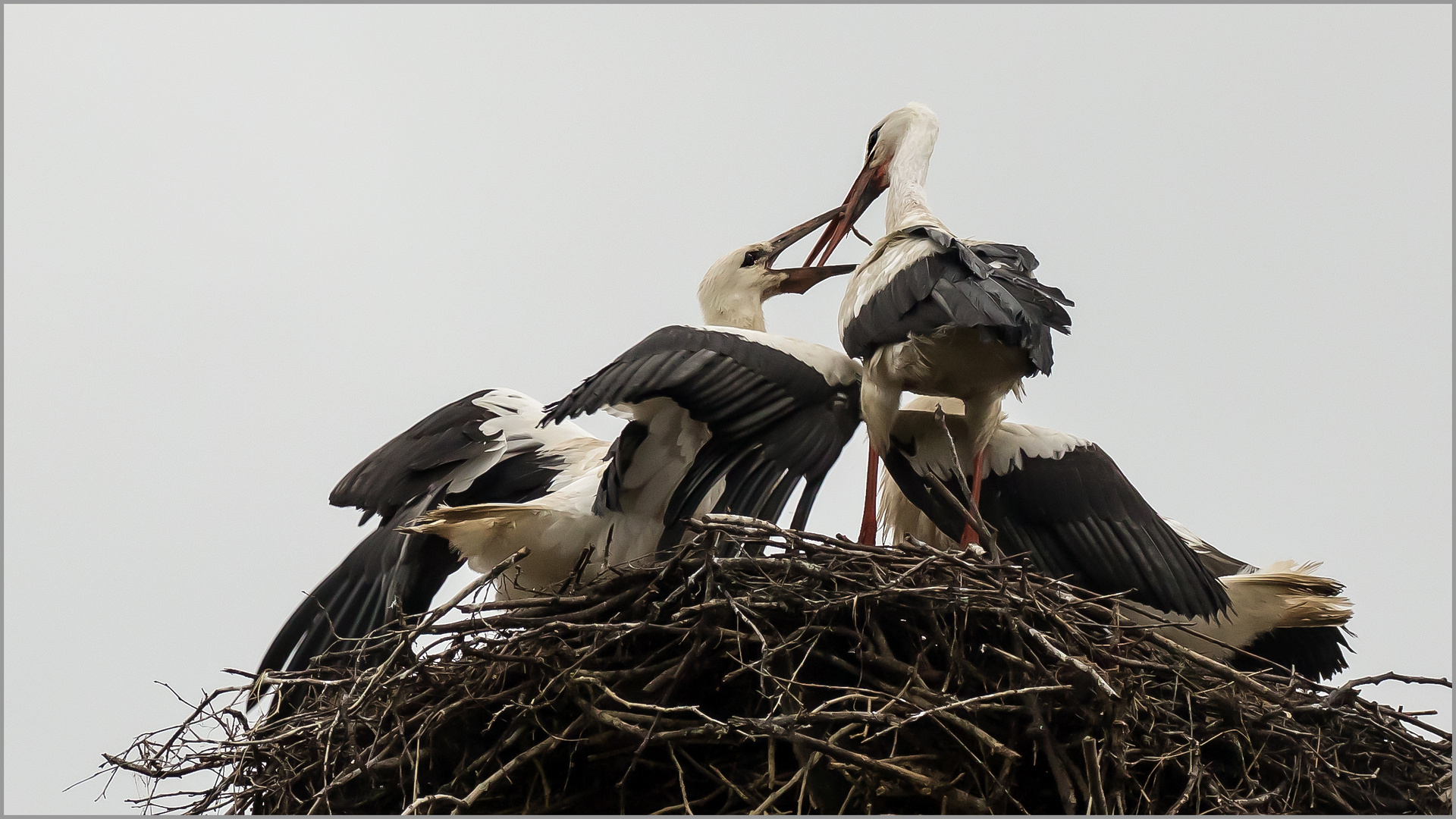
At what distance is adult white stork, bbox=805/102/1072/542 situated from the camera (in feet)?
14.0

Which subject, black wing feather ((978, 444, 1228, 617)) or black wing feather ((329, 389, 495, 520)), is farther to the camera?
black wing feather ((329, 389, 495, 520))

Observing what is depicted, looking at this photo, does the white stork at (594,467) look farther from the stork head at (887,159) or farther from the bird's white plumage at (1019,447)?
Result: the stork head at (887,159)

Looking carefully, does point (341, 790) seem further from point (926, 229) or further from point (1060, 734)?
point (926, 229)

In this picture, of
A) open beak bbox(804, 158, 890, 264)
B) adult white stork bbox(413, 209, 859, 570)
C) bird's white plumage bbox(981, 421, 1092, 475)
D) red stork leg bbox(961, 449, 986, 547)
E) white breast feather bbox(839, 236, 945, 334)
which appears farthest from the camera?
open beak bbox(804, 158, 890, 264)

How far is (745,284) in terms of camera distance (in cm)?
586

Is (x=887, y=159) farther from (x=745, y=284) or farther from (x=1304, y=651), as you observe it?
(x=1304, y=651)

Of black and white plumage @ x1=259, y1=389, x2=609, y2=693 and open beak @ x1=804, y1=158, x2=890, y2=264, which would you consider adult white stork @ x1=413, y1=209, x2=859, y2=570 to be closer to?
black and white plumage @ x1=259, y1=389, x2=609, y2=693

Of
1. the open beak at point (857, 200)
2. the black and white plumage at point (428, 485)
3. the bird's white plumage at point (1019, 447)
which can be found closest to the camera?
the bird's white plumage at point (1019, 447)

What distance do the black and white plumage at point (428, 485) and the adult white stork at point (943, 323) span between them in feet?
3.78

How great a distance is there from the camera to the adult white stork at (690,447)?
4.52m

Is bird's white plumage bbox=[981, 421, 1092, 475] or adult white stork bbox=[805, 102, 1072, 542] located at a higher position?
adult white stork bbox=[805, 102, 1072, 542]

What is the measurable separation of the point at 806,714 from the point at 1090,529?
1963mm

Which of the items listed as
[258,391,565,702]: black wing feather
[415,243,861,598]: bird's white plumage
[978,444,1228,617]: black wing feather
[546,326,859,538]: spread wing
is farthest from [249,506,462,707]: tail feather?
[978,444,1228,617]: black wing feather

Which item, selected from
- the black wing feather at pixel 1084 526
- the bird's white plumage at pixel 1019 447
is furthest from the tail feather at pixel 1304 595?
Answer: the bird's white plumage at pixel 1019 447
